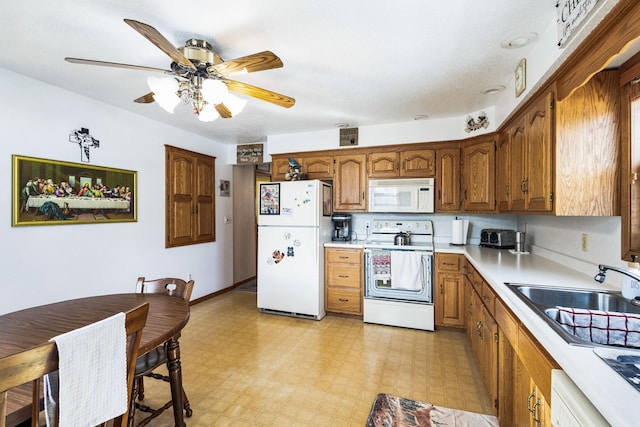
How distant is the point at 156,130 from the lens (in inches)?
138

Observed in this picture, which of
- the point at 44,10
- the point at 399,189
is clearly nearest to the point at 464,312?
the point at 399,189

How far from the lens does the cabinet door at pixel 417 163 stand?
3.49 metres

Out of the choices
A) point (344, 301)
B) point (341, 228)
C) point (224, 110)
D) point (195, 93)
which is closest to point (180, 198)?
point (224, 110)

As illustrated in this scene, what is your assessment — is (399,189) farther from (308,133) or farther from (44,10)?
(44,10)

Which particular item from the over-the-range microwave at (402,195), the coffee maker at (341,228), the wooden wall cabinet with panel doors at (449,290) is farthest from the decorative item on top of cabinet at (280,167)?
the wooden wall cabinet with panel doors at (449,290)

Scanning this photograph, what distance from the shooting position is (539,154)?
1896mm

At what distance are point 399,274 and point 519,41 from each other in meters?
2.32

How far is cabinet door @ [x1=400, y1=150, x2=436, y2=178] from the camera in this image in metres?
3.49

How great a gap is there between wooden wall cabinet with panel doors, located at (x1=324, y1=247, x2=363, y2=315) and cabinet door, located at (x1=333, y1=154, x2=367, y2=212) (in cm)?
61

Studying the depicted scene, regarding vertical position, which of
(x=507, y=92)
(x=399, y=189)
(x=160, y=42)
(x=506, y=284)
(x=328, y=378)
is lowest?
(x=328, y=378)

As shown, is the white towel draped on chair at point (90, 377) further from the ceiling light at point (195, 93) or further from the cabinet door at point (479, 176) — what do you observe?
the cabinet door at point (479, 176)

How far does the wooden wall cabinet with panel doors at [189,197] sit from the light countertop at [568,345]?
341 centimetres

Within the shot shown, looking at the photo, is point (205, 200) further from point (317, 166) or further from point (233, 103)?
point (233, 103)

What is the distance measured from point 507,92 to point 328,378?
2.84 meters
